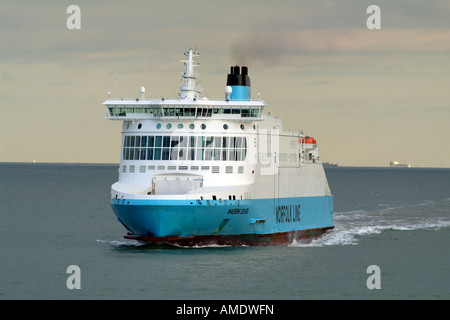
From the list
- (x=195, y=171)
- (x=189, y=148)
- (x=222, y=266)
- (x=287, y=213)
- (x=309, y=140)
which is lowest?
(x=222, y=266)

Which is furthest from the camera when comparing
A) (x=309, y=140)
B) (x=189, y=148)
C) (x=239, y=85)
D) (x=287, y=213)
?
(x=309, y=140)

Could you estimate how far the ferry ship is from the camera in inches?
2020

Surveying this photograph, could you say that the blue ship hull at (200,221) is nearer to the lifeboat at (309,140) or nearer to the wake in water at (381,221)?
the wake in water at (381,221)

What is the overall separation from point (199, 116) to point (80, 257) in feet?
35.7

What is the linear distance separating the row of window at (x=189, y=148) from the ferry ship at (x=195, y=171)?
2.3 inches

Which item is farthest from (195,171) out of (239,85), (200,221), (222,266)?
(239,85)

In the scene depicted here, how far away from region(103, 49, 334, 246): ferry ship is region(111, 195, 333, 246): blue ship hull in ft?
0.19

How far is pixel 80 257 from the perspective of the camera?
171 ft

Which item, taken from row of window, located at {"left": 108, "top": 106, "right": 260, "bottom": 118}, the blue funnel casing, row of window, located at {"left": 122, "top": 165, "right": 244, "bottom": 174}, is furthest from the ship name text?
the blue funnel casing

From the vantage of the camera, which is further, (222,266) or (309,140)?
(309,140)

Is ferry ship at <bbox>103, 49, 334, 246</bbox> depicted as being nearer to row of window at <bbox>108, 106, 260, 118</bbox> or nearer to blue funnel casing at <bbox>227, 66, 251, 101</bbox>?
row of window at <bbox>108, 106, 260, 118</bbox>

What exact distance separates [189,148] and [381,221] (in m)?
34.2

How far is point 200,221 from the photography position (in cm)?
5131

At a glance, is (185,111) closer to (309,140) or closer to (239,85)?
(239,85)
